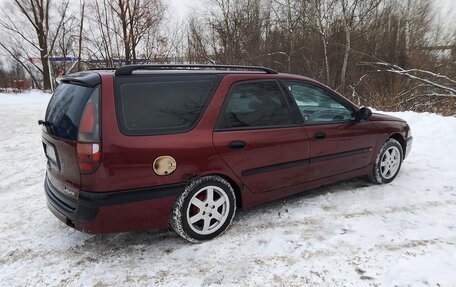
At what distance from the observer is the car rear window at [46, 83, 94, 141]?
293cm

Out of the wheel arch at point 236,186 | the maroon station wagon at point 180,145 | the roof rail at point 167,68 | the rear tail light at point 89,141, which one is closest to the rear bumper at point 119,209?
the maroon station wagon at point 180,145

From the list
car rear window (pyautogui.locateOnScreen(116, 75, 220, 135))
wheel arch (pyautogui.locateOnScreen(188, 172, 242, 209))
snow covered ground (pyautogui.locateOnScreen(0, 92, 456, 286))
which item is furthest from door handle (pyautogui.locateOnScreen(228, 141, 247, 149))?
snow covered ground (pyautogui.locateOnScreen(0, 92, 456, 286))

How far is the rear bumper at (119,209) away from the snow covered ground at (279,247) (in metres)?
0.34

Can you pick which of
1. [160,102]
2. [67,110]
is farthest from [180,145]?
[67,110]

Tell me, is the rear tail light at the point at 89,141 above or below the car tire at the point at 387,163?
above

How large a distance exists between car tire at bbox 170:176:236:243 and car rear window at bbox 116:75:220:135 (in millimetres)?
573

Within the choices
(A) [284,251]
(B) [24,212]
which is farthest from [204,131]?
(B) [24,212]

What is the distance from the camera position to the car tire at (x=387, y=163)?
4793 millimetres

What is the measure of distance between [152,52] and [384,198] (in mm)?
22435

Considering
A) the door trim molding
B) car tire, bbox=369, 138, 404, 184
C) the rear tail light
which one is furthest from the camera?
car tire, bbox=369, 138, 404, 184

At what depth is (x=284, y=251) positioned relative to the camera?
3.20 m

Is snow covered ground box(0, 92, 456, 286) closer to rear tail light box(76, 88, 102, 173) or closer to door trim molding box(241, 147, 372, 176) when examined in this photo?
door trim molding box(241, 147, 372, 176)

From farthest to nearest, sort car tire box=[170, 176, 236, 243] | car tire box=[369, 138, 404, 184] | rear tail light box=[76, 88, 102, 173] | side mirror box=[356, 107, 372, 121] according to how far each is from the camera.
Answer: car tire box=[369, 138, 404, 184] < side mirror box=[356, 107, 372, 121] < car tire box=[170, 176, 236, 243] < rear tail light box=[76, 88, 102, 173]

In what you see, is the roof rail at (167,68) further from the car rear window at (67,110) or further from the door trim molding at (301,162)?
the door trim molding at (301,162)
